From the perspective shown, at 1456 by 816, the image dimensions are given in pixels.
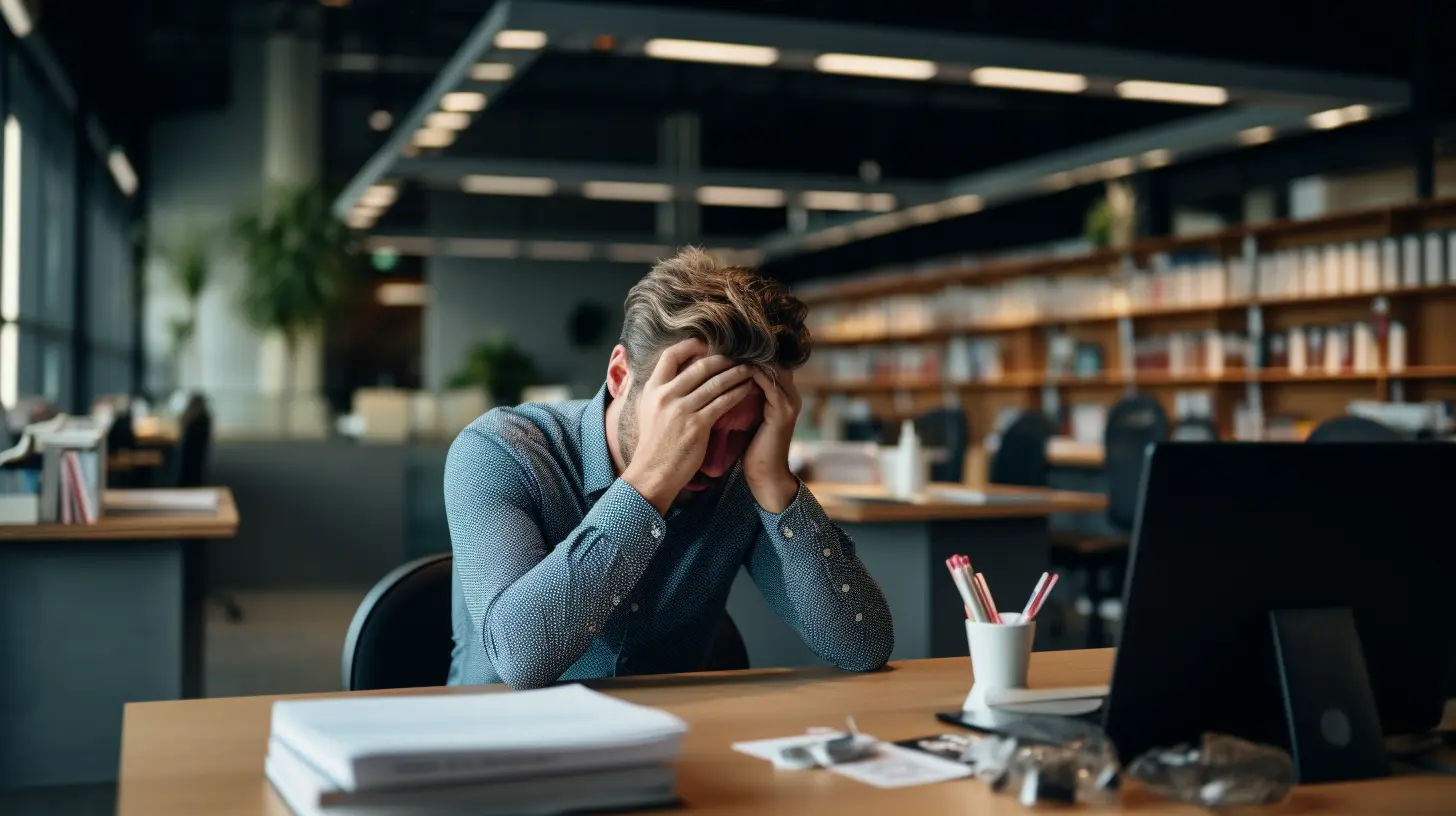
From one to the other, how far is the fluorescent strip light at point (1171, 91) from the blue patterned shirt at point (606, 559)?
498 cm

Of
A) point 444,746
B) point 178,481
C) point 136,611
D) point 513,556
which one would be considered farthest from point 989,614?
point 178,481

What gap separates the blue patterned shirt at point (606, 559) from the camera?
1525 mm

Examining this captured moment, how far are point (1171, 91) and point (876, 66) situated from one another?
1500 mm

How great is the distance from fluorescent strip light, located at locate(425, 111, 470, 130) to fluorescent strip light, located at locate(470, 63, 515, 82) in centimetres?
88

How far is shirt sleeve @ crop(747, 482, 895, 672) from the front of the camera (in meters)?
1.71

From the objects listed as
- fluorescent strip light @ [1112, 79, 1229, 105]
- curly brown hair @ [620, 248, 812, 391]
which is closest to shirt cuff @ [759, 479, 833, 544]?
curly brown hair @ [620, 248, 812, 391]

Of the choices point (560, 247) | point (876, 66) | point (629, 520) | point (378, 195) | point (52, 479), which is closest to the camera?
point (629, 520)

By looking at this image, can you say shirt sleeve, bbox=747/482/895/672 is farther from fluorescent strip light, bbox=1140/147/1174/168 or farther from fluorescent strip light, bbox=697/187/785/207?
fluorescent strip light, bbox=697/187/785/207

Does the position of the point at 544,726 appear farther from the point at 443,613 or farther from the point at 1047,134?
the point at 1047,134

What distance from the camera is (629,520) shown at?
5.07ft

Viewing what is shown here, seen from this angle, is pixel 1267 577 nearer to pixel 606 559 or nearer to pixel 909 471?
pixel 606 559

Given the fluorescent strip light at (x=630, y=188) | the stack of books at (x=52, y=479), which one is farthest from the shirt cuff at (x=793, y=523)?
the fluorescent strip light at (x=630, y=188)

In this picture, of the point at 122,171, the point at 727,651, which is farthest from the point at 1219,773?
the point at 122,171

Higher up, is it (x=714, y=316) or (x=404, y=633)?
(x=714, y=316)
